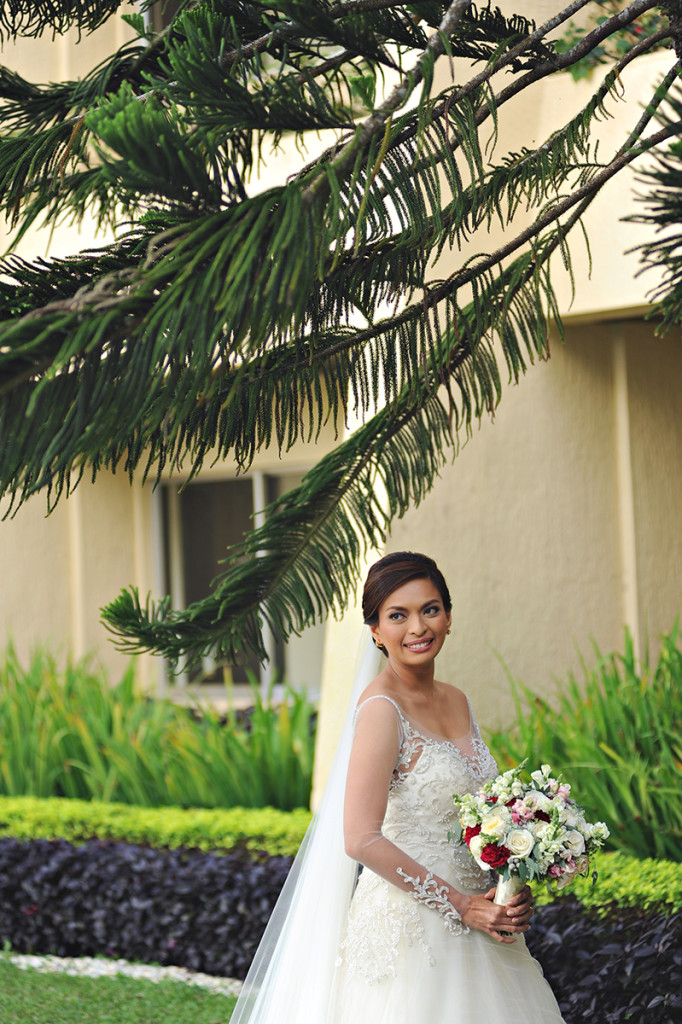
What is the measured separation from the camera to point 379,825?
306 centimetres

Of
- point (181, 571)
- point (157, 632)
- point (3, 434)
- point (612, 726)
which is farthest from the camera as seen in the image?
point (181, 571)

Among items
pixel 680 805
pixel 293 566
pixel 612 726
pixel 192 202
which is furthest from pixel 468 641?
pixel 192 202

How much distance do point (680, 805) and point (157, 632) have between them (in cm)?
258

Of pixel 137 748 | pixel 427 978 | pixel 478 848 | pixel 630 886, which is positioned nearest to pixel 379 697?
pixel 478 848

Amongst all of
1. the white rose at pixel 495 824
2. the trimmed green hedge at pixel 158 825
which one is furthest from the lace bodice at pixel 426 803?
the trimmed green hedge at pixel 158 825

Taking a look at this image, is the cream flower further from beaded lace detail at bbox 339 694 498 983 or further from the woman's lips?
the woman's lips

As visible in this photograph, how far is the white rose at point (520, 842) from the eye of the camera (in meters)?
2.95

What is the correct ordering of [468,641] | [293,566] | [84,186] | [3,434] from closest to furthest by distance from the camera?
[3,434] → [84,186] → [293,566] → [468,641]

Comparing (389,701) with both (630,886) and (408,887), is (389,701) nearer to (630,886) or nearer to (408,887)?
(408,887)

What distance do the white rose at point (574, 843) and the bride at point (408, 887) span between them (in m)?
0.18

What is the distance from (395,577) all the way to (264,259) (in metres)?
1.66

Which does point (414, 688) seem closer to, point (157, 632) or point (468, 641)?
point (157, 632)

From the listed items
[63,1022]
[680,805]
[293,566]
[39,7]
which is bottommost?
[63,1022]

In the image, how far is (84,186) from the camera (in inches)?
110
